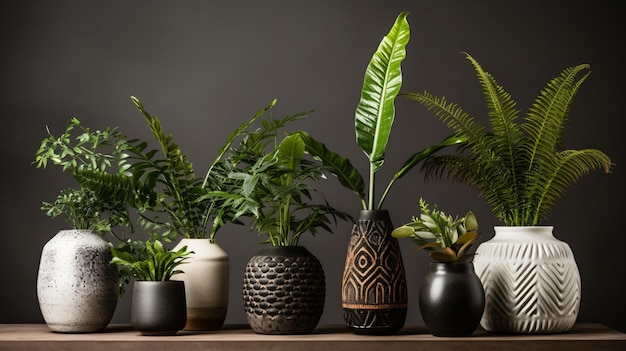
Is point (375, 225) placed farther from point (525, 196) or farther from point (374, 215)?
point (525, 196)

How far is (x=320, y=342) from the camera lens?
197 cm

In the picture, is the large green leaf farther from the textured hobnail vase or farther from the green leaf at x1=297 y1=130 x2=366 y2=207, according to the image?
the textured hobnail vase

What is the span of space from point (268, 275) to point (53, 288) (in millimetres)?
601

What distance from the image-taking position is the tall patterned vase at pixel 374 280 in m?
2.05

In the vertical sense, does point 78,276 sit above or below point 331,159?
below

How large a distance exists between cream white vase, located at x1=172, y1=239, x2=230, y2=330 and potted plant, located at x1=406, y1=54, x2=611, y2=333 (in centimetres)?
69

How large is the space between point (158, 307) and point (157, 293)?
37 mm

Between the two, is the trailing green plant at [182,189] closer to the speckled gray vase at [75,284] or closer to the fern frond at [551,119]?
the speckled gray vase at [75,284]

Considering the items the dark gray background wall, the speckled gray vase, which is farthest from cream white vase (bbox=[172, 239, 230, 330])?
the dark gray background wall

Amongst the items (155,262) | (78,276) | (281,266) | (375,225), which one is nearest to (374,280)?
(375,225)

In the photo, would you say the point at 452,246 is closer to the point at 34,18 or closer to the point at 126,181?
the point at 126,181

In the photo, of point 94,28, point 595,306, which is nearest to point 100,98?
point 94,28

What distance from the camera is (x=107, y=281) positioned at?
7.07 feet

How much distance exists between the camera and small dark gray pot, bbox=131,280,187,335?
203 cm
